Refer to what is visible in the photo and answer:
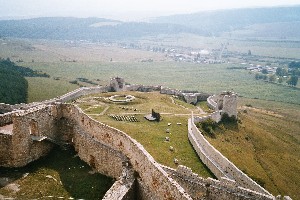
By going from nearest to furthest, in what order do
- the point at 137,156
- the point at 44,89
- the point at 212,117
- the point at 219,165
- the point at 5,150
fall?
1. the point at 137,156
2. the point at 5,150
3. the point at 219,165
4. the point at 212,117
5. the point at 44,89

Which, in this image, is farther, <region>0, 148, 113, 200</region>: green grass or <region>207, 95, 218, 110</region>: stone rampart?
<region>207, 95, 218, 110</region>: stone rampart

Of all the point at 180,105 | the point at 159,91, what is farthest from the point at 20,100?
the point at 180,105

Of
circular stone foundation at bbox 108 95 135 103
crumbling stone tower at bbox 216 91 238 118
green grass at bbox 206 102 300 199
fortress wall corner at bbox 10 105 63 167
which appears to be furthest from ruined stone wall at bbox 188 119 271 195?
circular stone foundation at bbox 108 95 135 103

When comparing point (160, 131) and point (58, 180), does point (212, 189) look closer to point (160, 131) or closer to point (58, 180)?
point (58, 180)

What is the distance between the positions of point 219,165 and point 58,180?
18722mm

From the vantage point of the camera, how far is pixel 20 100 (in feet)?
289

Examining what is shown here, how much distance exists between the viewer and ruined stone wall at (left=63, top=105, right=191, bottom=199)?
2155 centimetres

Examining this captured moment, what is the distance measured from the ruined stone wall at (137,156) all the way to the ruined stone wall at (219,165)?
530 inches

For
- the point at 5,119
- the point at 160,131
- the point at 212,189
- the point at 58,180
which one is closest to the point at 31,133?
the point at 5,119

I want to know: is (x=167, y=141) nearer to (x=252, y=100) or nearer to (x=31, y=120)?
(x=31, y=120)

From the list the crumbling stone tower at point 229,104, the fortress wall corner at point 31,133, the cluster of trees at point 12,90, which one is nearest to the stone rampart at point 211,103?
the crumbling stone tower at point 229,104

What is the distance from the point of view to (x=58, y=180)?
29281 millimetres

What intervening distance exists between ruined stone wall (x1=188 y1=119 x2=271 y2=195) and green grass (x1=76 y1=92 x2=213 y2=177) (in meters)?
0.66

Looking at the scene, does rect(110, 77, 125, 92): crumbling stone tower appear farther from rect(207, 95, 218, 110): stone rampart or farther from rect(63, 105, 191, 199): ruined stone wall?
rect(63, 105, 191, 199): ruined stone wall
